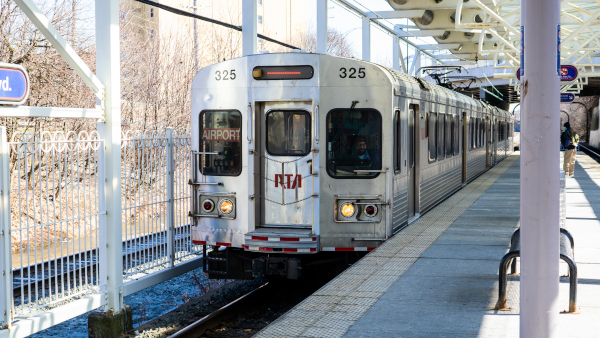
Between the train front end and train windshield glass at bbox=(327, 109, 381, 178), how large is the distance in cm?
1

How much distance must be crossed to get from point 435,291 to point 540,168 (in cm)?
278

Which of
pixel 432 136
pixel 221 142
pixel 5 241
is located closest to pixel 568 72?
pixel 432 136

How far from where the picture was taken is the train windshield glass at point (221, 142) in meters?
8.27

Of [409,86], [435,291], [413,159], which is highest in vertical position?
[409,86]

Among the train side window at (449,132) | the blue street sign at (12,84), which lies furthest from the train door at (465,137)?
the blue street sign at (12,84)

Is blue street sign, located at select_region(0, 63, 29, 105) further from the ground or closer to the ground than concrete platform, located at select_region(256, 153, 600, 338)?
further from the ground

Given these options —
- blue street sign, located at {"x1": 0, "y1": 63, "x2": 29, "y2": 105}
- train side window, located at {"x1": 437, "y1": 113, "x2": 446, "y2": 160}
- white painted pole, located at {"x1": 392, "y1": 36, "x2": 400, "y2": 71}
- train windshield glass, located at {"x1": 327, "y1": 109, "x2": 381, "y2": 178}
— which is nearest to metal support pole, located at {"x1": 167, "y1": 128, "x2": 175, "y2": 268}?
train windshield glass, located at {"x1": 327, "y1": 109, "x2": 381, "y2": 178}

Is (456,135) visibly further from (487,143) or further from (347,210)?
(487,143)

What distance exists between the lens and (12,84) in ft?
18.5

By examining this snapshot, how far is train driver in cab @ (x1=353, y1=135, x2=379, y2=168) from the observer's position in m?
8.23

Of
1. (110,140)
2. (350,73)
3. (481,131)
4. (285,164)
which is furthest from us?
(481,131)

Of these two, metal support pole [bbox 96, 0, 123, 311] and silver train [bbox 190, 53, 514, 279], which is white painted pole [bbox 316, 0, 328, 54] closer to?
silver train [bbox 190, 53, 514, 279]

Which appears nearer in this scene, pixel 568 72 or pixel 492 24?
pixel 568 72

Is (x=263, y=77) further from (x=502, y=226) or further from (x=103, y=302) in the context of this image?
(x=502, y=226)
